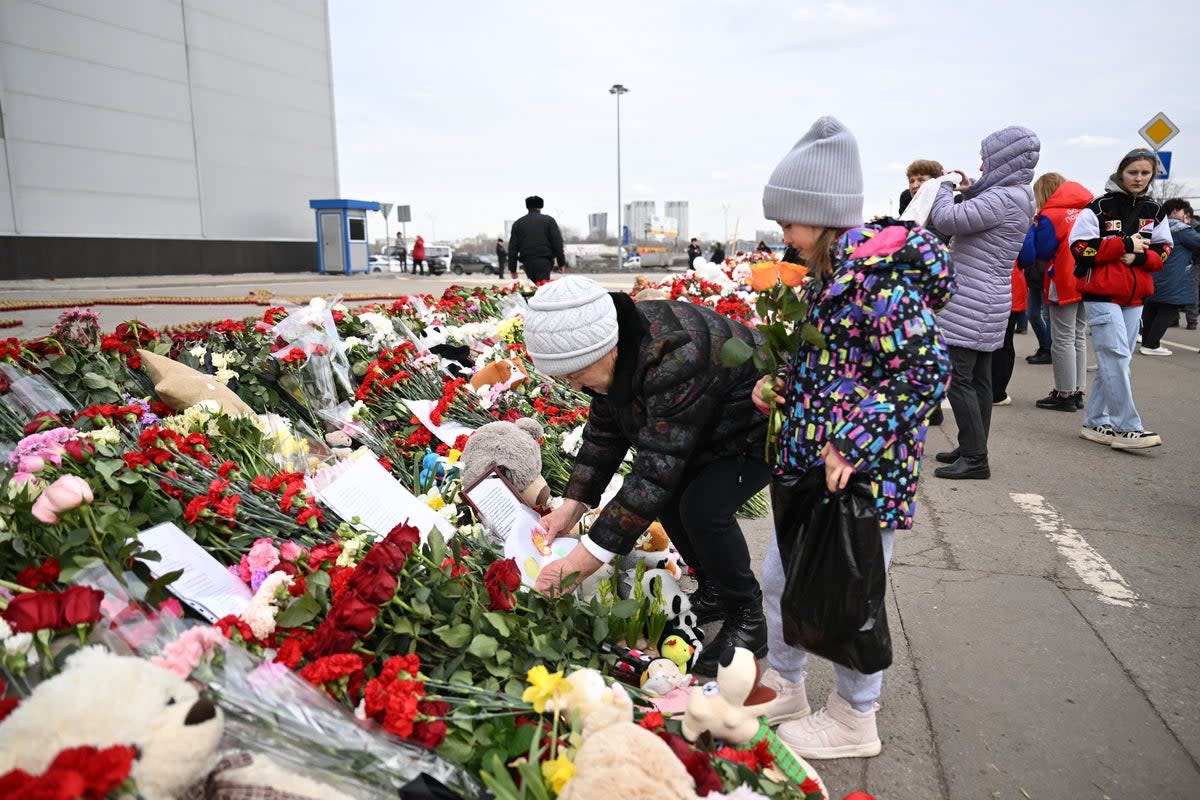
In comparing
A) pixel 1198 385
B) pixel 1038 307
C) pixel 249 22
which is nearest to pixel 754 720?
pixel 1198 385

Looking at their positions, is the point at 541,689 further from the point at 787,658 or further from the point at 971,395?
the point at 971,395

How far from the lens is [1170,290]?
804cm

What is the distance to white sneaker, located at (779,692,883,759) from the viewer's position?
79.2 inches

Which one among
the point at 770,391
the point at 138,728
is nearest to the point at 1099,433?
the point at 770,391

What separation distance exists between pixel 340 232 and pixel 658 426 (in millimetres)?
21029

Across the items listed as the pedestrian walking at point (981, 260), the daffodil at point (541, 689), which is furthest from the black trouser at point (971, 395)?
the daffodil at point (541, 689)

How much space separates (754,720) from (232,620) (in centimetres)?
118

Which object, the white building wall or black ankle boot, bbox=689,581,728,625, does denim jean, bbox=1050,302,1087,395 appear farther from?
the white building wall

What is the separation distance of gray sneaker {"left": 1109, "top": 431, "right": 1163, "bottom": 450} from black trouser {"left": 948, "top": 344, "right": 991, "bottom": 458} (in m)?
1.20

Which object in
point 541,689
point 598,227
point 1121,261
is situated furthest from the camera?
point 598,227

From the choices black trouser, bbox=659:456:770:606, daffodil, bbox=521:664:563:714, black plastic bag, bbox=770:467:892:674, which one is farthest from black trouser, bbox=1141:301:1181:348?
daffodil, bbox=521:664:563:714

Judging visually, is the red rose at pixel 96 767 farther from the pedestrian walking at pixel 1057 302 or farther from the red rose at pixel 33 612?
the pedestrian walking at pixel 1057 302

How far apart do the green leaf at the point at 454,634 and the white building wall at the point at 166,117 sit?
17321 millimetres

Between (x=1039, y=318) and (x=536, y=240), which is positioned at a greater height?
(x=536, y=240)
